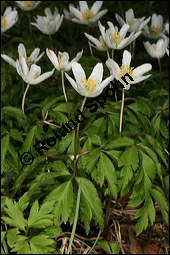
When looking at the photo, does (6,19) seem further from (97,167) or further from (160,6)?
(160,6)

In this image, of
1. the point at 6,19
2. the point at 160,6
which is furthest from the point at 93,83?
the point at 160,6

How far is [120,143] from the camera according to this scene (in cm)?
221

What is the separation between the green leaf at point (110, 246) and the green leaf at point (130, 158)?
1.91 ft

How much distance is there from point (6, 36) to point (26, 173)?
1.89 meters

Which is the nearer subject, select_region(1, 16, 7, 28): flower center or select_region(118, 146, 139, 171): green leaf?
select_region(118, 146, 139, 171): green leaf

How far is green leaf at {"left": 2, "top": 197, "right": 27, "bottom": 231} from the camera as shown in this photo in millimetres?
2174

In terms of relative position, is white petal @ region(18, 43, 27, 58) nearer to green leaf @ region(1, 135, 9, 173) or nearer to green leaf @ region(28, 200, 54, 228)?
green leaf @ region(1, 135, 9, 173)

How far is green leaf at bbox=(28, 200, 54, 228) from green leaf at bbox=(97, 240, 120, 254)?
486 mm

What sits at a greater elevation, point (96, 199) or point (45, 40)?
point (45, 40)

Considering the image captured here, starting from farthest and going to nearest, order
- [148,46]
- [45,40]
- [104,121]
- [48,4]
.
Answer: [48,4] < [45,40] < [148,46] < [104,121]

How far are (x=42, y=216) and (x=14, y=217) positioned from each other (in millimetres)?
143

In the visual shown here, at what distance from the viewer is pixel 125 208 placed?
9.40 feet

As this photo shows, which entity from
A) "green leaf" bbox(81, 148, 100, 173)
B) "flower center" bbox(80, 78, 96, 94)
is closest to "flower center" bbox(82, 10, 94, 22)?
"flower center" bbox(80, 78, 96, 94)

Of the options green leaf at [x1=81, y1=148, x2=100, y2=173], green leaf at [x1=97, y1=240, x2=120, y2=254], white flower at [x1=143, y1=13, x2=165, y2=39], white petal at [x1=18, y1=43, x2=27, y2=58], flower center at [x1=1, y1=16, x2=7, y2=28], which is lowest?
green leaf at [x1=97, y1=240, x2=120, y2=254]
